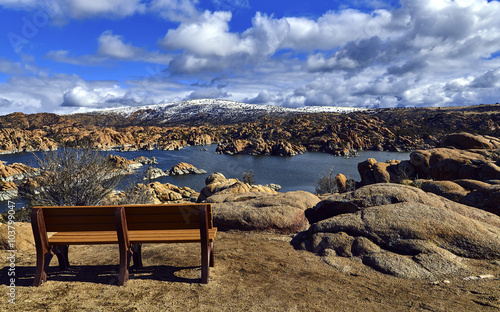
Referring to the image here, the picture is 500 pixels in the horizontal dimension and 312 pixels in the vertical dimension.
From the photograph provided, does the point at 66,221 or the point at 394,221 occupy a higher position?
the point at 66,221

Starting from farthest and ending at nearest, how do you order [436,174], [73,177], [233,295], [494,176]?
[436,174] → [494,176] → [73,177] → [233,295]

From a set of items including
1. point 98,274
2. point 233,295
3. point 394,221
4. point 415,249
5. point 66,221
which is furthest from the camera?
point 394,221

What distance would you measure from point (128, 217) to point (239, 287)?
1.75 meters

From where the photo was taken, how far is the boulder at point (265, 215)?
20.8 ft

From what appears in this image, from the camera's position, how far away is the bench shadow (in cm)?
369

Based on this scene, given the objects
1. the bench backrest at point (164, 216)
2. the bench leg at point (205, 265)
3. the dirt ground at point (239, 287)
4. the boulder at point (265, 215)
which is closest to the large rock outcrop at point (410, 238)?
the dirt ground at point (239, 287)

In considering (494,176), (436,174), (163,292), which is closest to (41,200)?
(163,292)

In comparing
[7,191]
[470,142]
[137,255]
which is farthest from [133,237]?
[7,191]

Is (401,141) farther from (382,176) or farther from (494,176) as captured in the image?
(494,176)

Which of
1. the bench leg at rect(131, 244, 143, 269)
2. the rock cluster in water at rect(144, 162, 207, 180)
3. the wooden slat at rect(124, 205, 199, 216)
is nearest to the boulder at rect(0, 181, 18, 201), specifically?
the rock cluster in water at rect(144, 162, 207, 180)

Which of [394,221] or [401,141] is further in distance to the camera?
[401,141]

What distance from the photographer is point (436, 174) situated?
44.1 ft

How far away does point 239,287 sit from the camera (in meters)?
3.55

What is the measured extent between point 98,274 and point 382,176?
18.7 m
